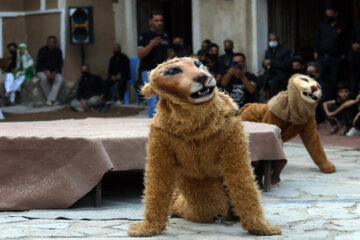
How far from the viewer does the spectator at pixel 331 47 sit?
1255cm

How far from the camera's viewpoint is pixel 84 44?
17.3 m

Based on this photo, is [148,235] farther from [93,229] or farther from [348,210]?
[348,210]

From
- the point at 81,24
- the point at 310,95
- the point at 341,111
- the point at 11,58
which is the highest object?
the point at 81,24

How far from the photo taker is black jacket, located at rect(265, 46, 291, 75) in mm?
12594

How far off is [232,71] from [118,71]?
21.3 ft

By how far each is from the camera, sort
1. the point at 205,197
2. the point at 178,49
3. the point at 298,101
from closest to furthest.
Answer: the point at 205,197 < the point at 298,101 < the point at 178,49

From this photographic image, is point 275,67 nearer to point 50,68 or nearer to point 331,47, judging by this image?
point 331,47

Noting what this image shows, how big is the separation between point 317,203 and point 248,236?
1.32m

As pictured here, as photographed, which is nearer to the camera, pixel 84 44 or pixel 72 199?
pixel 72 199

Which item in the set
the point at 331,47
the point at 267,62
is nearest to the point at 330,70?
the point at 331,47

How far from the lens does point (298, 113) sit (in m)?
7.07

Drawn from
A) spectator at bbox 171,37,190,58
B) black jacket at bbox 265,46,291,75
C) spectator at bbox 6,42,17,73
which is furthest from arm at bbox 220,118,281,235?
spectator at bbox 6,42,17,73

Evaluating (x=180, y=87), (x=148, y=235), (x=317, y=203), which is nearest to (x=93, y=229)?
(x=148, y=235)

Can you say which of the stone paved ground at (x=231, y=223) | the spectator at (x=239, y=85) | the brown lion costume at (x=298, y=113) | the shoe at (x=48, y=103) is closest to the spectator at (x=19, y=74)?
the shoe at (x=48, y=103)
